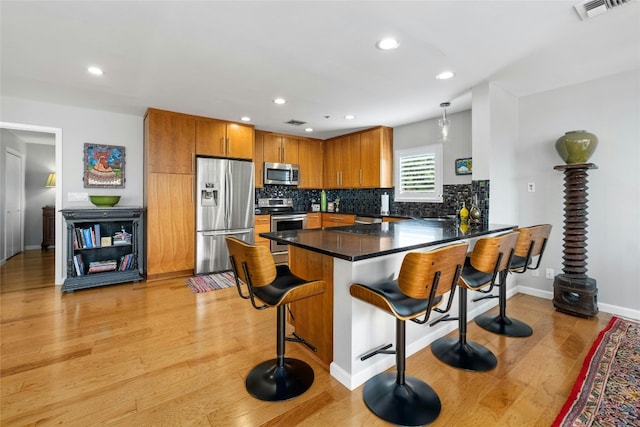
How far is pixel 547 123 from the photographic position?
337cm

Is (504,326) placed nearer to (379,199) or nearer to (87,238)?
(379,199)

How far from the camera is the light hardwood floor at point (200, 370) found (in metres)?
1.57

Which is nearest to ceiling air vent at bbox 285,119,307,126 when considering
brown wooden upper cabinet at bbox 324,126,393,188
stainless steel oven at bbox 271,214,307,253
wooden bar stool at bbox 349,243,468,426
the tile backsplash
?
brown wooden upper cabinet at bbox 324,126,393,188

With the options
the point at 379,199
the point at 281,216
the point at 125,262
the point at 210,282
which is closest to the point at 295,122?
the point at 281,216

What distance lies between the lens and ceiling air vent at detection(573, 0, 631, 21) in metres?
1.83

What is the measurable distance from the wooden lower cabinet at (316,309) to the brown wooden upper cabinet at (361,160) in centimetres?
308

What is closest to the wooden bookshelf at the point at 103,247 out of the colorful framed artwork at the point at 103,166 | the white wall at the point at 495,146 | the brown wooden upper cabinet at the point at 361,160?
the colorful framed artwork at the point at 103,166

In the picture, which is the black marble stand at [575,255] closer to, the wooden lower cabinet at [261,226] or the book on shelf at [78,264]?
the wooden lower cabinet at [261,226]

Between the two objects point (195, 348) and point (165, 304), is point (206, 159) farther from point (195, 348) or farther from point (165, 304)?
point (195, 348)

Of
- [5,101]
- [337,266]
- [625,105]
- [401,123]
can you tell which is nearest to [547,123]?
[625,105]

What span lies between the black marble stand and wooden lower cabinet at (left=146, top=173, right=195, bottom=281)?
453 cm

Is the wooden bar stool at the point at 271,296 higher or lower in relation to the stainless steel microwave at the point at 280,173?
lower

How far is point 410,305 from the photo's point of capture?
1548mm

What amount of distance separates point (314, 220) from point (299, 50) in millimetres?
3593
